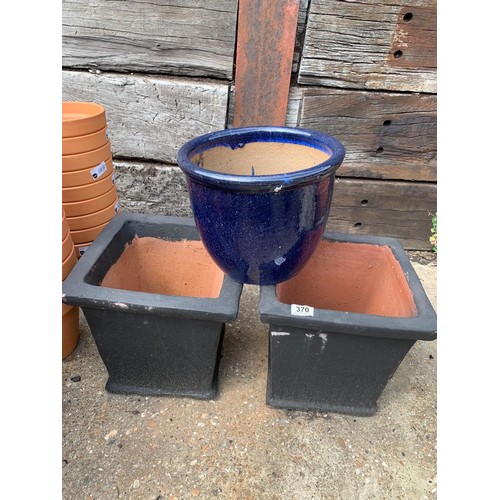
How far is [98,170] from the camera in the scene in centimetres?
194

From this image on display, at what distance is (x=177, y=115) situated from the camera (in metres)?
2.32

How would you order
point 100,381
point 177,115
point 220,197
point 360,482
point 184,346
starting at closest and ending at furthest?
point 220,197 < point 360,482 < point 184,346 < point 100,381 < point 177,115

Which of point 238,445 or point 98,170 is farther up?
point 98,170

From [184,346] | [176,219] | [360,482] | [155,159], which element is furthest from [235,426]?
[155,159]

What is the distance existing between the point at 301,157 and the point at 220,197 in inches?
18.7

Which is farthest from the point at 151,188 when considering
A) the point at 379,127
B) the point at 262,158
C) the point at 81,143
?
the point at 379,127

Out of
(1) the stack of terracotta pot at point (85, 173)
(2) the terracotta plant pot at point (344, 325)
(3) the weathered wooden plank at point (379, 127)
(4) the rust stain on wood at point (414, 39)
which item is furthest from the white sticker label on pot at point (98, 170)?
(4) the rust stain on wood at point (414, 39)

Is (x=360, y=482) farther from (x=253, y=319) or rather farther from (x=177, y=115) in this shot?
(x=177, y=115)

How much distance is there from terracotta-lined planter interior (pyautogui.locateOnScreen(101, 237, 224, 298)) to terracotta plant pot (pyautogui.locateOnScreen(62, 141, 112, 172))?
0.40m

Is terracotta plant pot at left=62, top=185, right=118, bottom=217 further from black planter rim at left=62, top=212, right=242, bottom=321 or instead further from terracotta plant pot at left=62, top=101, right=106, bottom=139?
black planter rim at left=62, top=212, right=242, bottom=321

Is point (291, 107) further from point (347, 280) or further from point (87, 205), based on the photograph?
point (87, 205)

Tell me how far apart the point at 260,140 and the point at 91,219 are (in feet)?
3.03

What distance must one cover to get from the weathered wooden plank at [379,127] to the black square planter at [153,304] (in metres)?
1.06

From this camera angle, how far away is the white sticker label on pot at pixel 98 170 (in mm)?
1916
